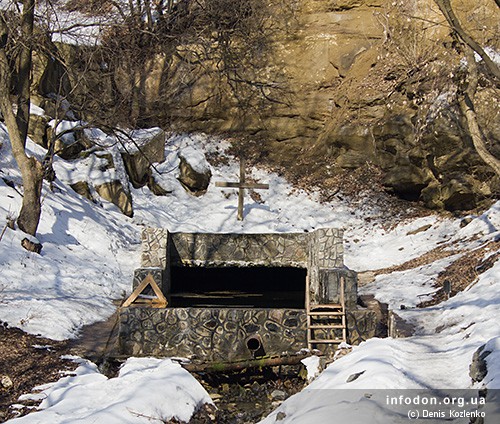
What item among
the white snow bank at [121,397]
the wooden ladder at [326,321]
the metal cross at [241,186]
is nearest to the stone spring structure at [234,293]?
the wooden ladder at [326,321]

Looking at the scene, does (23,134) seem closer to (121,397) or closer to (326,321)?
(326,321)

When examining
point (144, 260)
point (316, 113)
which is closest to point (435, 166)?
point (316, 113)

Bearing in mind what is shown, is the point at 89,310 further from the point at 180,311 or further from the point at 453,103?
the point at 453,103

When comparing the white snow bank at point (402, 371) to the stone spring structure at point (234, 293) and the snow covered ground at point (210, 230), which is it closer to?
the snow covered ground at point (210, 230)

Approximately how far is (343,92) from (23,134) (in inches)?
549

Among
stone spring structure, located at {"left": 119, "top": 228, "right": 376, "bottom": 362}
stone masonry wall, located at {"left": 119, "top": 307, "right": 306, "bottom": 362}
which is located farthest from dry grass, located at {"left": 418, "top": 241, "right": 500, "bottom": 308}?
stone masonry wall, located at {"left": 119, "top": 307, "right": 306, "bottom": 362}

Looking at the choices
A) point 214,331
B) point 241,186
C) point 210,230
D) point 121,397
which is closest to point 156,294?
point 214,331

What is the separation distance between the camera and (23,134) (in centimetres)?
1438

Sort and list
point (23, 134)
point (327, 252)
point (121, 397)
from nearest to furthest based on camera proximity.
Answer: point (121, 397), point (327, 252), point (23, 134)

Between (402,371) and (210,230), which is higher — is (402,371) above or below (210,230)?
below

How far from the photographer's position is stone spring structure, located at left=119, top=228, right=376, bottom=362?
37.7 feet

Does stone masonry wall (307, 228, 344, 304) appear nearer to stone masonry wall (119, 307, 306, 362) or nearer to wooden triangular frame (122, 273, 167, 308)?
stone masonry wall (119, 307, 306, 362)

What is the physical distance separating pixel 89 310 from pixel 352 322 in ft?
17.1

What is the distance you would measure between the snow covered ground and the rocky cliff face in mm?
1522
